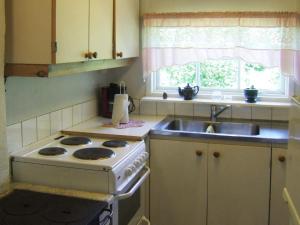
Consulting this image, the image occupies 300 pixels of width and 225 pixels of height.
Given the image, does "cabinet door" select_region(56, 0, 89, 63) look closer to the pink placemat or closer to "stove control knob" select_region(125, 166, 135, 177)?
"stove control knob" select_region(125, 166, 135, 177)

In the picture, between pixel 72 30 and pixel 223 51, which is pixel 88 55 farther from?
pixel 223 51

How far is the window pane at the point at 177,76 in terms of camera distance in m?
3.43

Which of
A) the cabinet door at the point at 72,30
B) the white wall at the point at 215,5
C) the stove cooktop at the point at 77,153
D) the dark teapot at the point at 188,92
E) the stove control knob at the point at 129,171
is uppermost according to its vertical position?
the white wall at the point at 215,5

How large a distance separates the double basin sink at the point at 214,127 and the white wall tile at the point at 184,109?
0.13 meters

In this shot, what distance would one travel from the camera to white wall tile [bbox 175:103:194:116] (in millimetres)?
3370

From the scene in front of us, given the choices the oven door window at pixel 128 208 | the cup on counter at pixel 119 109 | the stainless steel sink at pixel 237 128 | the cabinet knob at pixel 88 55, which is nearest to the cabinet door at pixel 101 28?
the cabinet knob at pixel 88 55

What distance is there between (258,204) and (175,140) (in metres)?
0.72

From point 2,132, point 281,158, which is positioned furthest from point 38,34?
point 281,158

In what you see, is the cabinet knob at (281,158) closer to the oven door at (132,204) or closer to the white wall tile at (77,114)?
the oven door at (132,204)

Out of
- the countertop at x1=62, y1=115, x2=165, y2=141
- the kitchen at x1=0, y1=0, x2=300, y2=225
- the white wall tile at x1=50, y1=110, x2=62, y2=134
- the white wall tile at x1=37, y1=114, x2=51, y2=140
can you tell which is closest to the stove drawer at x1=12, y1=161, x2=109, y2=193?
the kitchen at x1=0, y1=0, x2=300, y2=225

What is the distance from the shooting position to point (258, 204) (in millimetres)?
2727

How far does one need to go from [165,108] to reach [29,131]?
1.36 m

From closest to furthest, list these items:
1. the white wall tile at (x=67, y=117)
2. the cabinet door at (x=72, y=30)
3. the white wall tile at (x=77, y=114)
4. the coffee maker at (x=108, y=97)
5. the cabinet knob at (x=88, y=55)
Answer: the cabinet door at (x=72, y=30) < the cabinet knob at (x=88, y=55) < the white wall tile at (x=67, y=117) < the white wall tile at (x=77, y=114) < the coffee maker at (x=108, y=97)

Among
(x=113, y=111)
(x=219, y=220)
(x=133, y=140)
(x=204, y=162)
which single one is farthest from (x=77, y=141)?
(x=219, y=220)
